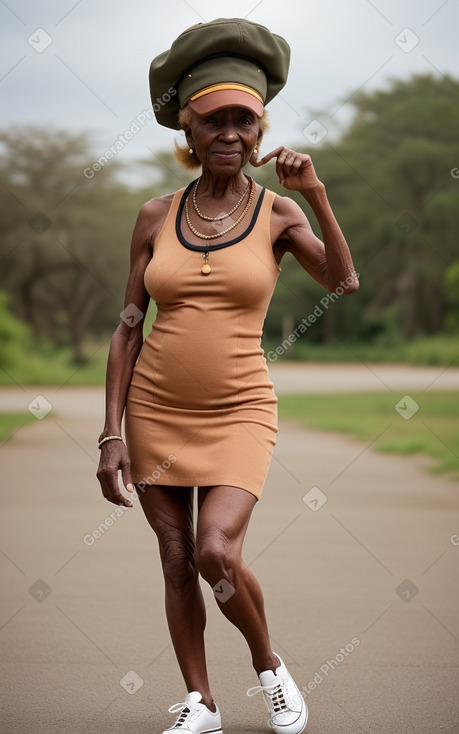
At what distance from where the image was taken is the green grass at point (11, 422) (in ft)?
47.3

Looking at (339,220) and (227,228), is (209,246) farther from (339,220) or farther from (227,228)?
(339,220)

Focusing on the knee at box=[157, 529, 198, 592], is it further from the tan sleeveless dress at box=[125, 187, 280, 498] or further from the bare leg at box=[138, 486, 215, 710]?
the tan sleeveless dress at box=[125, 187, 280, 498]

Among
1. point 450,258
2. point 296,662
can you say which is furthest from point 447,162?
point 296,662

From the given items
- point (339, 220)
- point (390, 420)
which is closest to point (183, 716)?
point (390, 420)

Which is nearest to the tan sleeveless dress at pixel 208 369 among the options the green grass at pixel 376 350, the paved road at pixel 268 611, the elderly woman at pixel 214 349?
the elderly woman at pixel 214 349

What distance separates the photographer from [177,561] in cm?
333

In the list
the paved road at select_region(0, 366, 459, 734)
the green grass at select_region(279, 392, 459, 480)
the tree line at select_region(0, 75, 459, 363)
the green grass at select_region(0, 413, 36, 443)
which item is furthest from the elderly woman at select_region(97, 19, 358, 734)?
the tree line at select_region(0, 75, 459, 363)

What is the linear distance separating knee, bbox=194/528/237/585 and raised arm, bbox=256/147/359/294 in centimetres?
83

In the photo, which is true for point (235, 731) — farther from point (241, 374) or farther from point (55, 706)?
point (241, 374)

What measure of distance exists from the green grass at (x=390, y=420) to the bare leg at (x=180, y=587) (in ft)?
24.2

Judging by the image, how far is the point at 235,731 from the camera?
345cm

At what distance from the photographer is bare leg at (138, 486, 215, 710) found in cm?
333

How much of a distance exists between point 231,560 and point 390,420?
14.0m

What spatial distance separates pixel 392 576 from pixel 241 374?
2887 mm
